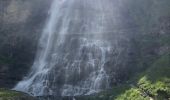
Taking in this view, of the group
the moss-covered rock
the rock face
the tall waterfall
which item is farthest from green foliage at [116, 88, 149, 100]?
the rock face

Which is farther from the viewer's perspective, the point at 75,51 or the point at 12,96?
the point at 75,51

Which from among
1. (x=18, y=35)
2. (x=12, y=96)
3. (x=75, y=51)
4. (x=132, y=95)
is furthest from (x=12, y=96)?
(x=18, y=35)

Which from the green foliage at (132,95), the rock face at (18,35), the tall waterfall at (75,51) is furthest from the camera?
the rock face at (18,35)

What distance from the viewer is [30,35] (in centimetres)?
8769

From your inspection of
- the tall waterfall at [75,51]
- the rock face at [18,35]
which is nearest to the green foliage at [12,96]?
the tall waterfall at [75,51]

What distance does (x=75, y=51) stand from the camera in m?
81.0

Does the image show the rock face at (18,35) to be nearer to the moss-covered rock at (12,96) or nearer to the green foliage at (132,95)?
the moss-covered rock at (12,96)

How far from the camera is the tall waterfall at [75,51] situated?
243ft

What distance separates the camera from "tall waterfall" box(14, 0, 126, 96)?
243ft

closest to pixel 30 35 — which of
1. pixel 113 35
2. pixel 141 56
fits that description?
pixel 113 35

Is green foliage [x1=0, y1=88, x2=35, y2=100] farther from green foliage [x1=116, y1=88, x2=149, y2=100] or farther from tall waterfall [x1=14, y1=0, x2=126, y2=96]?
green foliage [x1=116, y1=88, x2=149, y2=100]

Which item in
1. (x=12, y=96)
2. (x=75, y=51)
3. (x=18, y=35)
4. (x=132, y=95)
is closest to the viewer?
(x=12, y=96)

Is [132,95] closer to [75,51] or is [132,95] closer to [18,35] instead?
[75,51]

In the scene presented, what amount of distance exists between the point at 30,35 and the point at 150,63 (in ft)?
89.9
